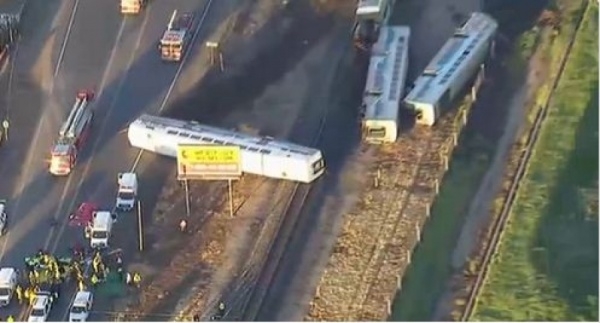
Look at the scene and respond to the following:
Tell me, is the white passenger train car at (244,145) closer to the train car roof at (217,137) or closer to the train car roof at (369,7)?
the train car roof at (217,137)

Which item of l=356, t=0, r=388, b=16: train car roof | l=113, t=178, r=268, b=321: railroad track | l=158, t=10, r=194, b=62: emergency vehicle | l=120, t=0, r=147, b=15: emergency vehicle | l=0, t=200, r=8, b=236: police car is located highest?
l=356, t=0, r=388, b=16: train car roof

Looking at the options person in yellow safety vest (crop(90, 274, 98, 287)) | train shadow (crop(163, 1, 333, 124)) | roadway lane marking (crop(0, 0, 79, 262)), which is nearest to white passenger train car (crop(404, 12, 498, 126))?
train shadow (crop(163, 1, 333, 124))

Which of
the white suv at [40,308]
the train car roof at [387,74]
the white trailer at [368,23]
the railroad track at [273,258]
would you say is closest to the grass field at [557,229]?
the train car roof at [387,74]

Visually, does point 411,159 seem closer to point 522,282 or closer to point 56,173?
point 522,282

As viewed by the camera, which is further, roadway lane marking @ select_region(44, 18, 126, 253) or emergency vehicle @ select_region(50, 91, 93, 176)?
emergency vehicle @ select_region(50, 91, 93, 176)

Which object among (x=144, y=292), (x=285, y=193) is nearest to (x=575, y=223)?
(x=285, y=193)

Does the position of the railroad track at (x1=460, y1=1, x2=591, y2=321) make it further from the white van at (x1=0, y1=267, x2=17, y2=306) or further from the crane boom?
the crane boom
